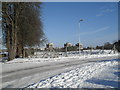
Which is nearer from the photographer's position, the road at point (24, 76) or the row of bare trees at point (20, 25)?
the road at point (24, 76)

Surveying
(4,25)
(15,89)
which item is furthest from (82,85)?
(4,25)

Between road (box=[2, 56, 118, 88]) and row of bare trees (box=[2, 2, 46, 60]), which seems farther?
row of bare trees (box=[2, 2, 46, 60])

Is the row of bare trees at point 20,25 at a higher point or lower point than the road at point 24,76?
higher

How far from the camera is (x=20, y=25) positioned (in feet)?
85.1

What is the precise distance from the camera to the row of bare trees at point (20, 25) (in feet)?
77.9

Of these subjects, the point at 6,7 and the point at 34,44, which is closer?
the point at 6,7

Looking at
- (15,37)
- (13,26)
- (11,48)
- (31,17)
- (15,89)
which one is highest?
(31,17)

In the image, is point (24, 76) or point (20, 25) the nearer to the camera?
point (24, 76)

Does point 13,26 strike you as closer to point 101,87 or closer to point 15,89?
point 15,89

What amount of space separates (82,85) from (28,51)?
2555 cm

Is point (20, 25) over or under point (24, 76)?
over

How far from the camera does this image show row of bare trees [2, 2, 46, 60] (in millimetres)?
23750

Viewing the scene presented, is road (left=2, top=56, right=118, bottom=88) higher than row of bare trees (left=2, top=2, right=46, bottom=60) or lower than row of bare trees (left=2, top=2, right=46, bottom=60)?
lower

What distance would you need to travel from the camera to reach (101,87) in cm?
625
